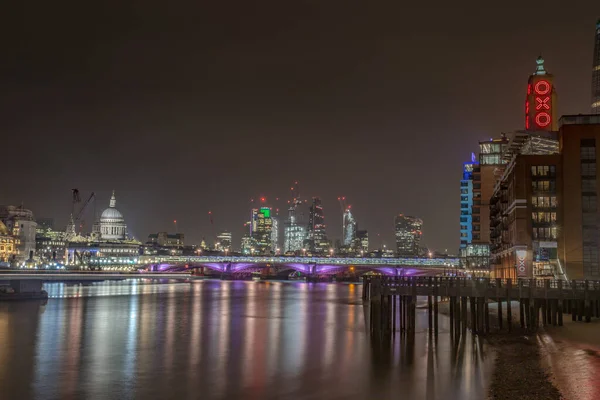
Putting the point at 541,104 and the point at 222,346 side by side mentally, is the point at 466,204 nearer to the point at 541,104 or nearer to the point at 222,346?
the point at 541,104

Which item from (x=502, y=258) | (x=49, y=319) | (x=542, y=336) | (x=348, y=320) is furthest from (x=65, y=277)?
(x=542, y=336)

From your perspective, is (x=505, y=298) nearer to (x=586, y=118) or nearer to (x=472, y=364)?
→ (x=472, y=364)

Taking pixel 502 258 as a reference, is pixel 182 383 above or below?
below

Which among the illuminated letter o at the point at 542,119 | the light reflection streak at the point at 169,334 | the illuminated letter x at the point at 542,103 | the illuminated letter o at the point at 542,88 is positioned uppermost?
the illuminated letter o at the point at 542,88

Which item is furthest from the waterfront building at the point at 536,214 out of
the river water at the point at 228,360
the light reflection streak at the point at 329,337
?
the light reflection streak at the point at 329,337

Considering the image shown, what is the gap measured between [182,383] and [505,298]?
30600 millimetres

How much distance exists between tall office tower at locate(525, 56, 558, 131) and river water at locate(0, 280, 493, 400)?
48840 millimetres

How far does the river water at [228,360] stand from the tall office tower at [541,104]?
4884 centimetres

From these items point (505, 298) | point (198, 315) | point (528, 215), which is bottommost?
point (198, 315)

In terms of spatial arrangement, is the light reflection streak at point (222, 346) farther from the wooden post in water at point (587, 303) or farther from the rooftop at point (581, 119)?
the rooftop at point (581, 119)

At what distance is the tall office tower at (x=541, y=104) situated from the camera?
Result: 11288cm

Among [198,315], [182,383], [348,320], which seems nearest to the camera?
[182,383]

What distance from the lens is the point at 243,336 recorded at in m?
66.3

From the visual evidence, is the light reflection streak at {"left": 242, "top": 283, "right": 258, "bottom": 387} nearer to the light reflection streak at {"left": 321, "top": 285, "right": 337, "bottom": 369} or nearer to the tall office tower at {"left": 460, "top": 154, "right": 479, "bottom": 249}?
the light reflection streak at {"left": 321, "top": 285, "right": 337, "bottom": 369}
